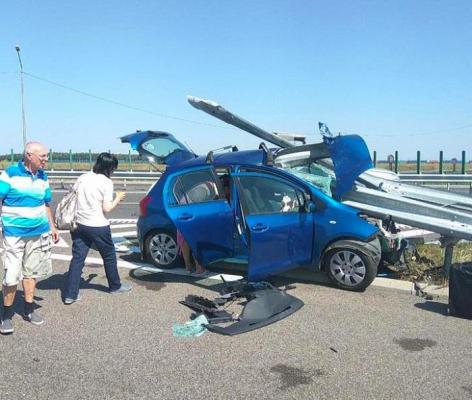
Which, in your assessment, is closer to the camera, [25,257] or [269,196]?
[25,257]

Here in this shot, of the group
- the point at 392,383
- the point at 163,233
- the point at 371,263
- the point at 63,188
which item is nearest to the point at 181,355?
the point at 392,383

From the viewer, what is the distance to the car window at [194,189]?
6512 mm

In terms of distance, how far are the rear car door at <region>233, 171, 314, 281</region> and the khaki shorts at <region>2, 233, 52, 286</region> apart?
2.18 m

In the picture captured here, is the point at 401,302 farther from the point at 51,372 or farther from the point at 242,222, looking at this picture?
the point at 51,372

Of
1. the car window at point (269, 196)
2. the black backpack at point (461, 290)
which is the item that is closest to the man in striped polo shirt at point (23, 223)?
the car window at point (269, 196)

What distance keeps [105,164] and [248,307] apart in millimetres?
2299

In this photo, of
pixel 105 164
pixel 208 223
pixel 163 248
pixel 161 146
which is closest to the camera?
pixel 105 164

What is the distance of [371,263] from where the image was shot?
5.71 m

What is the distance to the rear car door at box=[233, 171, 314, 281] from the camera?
566 cm

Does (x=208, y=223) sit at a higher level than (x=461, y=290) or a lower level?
higher

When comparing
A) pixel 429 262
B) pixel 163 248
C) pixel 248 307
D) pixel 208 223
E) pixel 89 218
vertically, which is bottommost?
pixel 248 307

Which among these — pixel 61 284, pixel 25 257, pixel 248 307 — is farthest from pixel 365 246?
pixel 61 284

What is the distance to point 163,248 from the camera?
7.14 meters

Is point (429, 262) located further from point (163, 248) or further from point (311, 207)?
point (163, 248)
